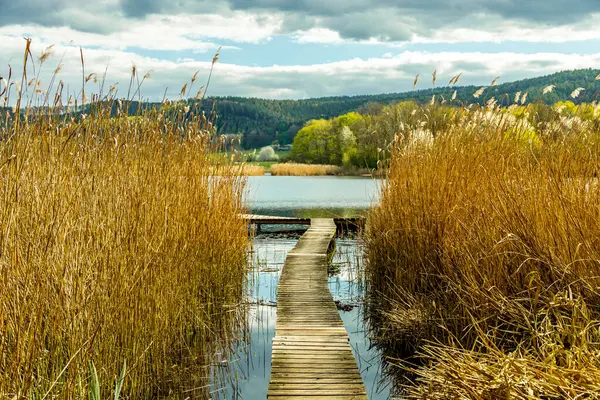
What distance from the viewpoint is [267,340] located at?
4.67 meters

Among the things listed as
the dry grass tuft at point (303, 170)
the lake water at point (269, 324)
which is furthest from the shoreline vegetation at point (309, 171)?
the lake water at point (269, 324)

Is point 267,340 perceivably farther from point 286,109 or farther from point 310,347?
point 286,109

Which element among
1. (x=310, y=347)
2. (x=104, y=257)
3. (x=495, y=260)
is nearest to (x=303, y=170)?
(x=310, y=347)

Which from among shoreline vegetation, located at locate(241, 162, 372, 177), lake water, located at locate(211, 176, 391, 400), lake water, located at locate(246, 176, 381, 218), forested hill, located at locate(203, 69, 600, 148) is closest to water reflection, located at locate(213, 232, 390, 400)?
lake water, located at locate(211, 176, 391, 400)

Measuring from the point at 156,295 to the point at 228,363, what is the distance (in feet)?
3.37

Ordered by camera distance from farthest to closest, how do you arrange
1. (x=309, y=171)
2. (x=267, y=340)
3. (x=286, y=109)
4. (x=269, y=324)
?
(x=286, y=109)
(x=309, y=171)
(x=269, y=324)
(x=267, y=340)

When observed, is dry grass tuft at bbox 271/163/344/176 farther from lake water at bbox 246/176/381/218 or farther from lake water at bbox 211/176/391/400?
lake water at bbox 211/176/391/400

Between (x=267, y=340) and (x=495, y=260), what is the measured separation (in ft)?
6.90

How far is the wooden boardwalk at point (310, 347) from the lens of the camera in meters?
3.17

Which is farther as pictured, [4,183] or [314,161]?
[314,161]

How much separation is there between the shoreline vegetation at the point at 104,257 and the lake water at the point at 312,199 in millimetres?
8625

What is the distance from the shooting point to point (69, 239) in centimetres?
252

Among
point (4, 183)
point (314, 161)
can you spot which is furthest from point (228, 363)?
point (314, 161)

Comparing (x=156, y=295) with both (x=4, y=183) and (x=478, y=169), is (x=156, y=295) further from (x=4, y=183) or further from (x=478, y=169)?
(x=478, y=169)
